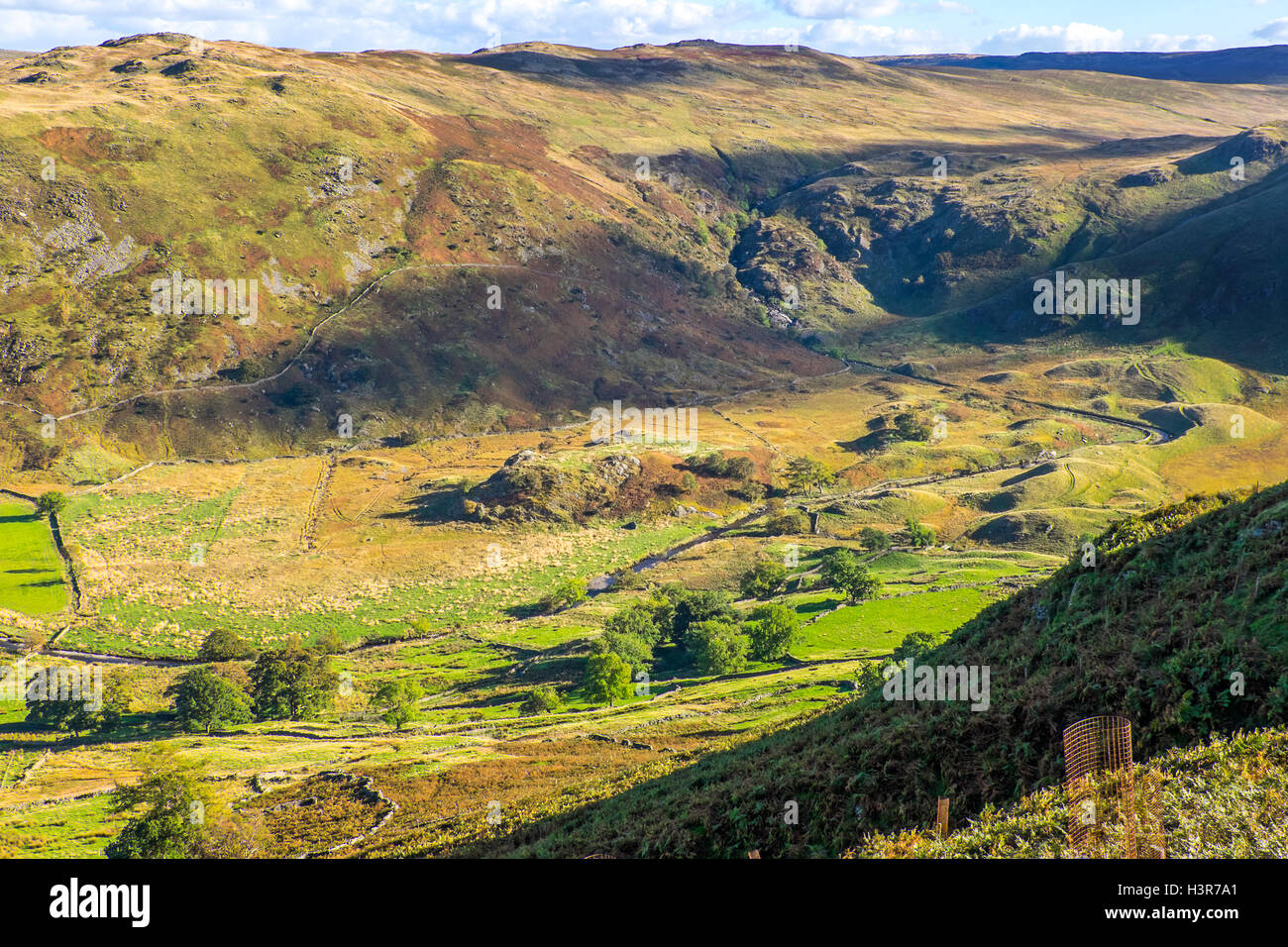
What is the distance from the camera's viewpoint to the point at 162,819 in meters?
34.5

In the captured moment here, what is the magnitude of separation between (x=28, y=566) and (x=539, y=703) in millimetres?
60287

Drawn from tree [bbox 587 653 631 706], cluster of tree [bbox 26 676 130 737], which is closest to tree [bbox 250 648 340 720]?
cluster of tree [bbox 26 676 130 737]

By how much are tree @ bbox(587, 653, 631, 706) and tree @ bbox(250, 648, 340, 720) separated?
19.1 metres

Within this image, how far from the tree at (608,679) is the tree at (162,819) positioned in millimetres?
25932

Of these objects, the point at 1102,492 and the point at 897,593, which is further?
the point at 1102,492

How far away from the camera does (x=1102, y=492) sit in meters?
106

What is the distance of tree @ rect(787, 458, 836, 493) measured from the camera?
115m

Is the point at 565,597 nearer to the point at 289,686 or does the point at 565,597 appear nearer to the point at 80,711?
the point at 289,686

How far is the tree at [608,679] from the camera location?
57406 mm

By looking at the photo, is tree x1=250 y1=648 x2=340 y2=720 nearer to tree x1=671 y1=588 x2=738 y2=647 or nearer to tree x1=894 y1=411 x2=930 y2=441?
tree x1=671 y1=588 x2=738 y2=647

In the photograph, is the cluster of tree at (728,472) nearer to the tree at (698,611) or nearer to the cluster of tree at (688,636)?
the cluster of tree at (688,636)

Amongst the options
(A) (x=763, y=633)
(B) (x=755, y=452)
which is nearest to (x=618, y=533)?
(B) (x=755, y=452)
